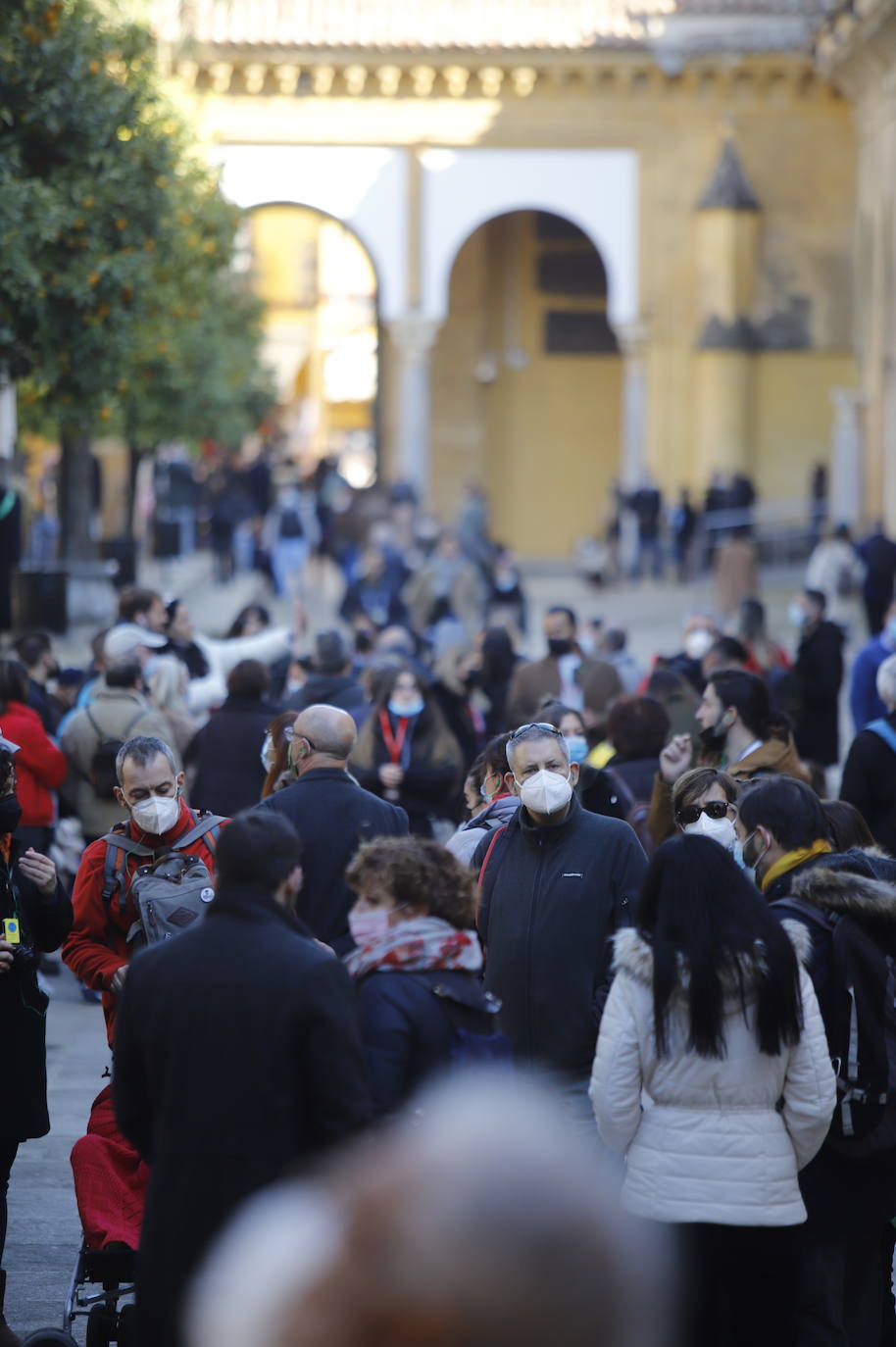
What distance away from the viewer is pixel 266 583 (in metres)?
27.2

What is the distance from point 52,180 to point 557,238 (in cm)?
2215

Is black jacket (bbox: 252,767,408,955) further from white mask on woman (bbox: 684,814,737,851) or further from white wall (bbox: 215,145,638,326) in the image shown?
white wall (bbox: 215,145,638,326)

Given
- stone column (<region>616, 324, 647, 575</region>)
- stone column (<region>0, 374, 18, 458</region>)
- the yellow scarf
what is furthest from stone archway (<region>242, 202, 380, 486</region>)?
the yellow scarf

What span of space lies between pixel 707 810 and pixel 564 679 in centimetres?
572

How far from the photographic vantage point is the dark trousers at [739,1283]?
4.35 metres

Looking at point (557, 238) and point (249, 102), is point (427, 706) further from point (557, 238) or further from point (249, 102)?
point (557, 238)

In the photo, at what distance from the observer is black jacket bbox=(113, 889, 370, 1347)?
3.83 meters

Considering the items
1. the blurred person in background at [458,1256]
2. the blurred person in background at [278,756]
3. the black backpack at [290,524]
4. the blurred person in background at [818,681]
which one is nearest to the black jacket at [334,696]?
the blurred person in background at [278,756]

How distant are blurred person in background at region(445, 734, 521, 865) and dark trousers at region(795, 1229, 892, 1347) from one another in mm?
1553

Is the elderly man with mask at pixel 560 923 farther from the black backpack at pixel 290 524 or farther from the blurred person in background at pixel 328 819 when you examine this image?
the black backpack at pixel 290 524

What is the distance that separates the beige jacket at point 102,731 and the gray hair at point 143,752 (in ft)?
10.3

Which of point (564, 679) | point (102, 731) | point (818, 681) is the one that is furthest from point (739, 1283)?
point (818, 681)

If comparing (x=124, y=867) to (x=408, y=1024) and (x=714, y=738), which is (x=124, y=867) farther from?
(x=714, y=738)

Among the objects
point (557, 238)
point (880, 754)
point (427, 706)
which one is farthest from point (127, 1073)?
point (557, 238)
